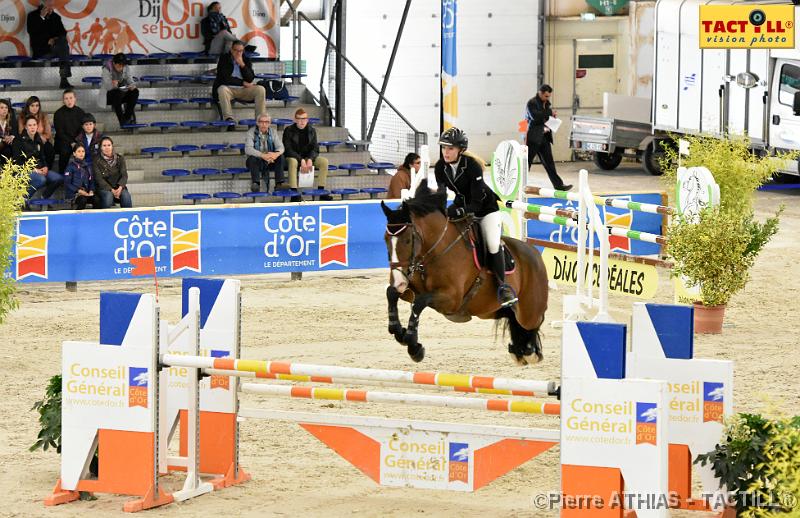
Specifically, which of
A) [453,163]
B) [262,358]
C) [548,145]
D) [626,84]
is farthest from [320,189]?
[626,84]

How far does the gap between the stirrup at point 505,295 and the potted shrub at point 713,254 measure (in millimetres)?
3270

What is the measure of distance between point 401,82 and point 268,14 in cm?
603

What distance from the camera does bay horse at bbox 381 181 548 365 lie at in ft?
30.8

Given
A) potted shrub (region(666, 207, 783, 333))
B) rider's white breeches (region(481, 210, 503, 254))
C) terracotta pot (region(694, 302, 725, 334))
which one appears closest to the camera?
rider's white breeches (region(481, 210, 503, 254))

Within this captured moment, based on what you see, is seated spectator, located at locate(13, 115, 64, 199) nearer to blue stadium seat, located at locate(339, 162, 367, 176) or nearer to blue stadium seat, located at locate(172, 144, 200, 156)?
blue stadium seat, located at locate(172, 144, 200, 156)

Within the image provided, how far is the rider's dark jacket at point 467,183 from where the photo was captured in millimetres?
10305

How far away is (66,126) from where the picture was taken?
746 inches

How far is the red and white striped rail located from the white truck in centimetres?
1594

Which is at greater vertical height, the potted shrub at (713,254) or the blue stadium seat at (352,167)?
the blue stadium seat at (352,167)

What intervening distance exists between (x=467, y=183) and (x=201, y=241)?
5.59 m

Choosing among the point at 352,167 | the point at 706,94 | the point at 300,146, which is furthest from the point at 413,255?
the point at 706,94

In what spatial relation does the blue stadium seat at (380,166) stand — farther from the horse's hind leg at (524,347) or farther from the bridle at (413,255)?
the bridle at (413,255)

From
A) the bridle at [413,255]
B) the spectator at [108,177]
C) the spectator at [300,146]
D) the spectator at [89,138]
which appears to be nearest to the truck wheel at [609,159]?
the spectator at [300,146]

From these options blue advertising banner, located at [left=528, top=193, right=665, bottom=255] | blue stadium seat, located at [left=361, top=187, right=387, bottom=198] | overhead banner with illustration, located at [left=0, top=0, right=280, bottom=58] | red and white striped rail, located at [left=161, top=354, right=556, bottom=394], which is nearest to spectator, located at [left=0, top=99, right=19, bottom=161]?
overhead banner with illustration, located at [left=0, top=0, right=280, bottom=58]
